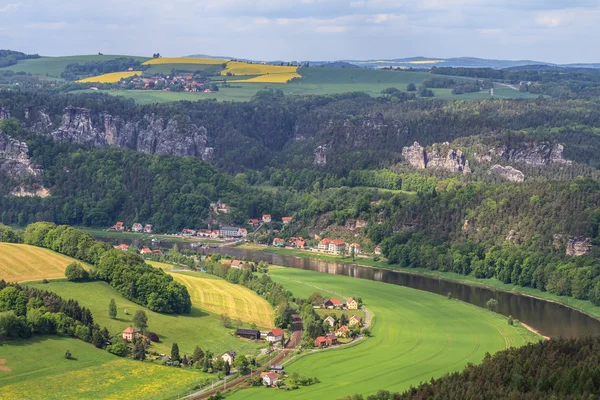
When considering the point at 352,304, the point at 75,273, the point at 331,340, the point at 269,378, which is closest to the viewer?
the point at 269,378

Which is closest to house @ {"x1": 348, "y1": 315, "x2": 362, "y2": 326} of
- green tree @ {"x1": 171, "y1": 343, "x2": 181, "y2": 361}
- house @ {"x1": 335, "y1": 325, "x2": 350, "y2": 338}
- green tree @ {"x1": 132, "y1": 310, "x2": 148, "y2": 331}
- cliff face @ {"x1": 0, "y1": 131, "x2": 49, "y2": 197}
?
house @ {"x1": 335, "y1": 325, "x2": 350, "y2": 338}

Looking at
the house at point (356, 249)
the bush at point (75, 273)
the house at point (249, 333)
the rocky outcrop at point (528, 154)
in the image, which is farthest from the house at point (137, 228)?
the house at point (249, 333)

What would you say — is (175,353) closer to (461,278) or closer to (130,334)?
(130,334)

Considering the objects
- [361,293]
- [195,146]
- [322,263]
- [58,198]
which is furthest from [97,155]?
[361,293]

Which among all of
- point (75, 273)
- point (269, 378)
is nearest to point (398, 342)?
point (269, 378)

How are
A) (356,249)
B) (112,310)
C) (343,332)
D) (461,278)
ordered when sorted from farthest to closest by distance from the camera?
(356,249) < (461,278) < (343,332) < (112,310)

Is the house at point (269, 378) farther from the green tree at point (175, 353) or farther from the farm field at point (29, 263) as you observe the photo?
the farm field at point (29, 263)
